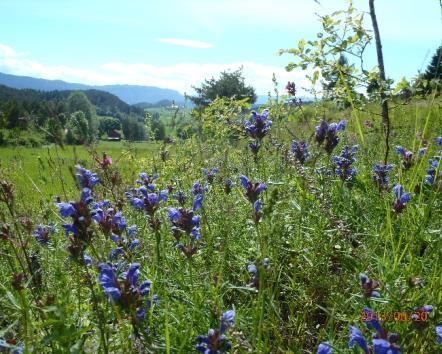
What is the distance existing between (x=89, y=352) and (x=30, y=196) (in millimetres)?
5707

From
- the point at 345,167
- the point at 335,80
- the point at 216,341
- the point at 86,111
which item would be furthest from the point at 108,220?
the point at 86,111

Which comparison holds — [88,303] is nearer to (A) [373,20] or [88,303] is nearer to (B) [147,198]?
(B) [147,198]

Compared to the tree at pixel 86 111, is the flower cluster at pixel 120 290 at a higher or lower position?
lower

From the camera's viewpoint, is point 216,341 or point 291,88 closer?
point 216,341

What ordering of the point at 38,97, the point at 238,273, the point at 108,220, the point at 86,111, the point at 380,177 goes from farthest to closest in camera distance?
the point at 38,97 < the point at 86,111 < the point at 380,177 < the point at 238,273 < the point at 108,220

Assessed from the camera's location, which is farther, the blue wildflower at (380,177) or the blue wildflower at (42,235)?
the blue wildflower at (380,177)

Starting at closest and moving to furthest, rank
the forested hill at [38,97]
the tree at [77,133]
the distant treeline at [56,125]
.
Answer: the tree at [77,133] < the distant treeline at [56,125] < the forested hill at [38,97]

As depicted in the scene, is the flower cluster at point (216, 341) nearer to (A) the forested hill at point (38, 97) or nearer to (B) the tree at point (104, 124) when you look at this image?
(B) the tree at point (104, 124)

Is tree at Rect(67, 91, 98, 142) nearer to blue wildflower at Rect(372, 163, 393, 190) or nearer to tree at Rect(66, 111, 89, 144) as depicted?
tree at Rect(66, 111, 89, 144)

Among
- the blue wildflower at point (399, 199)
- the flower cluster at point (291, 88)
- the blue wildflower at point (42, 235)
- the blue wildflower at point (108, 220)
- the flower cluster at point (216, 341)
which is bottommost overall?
the blue wildflower at point (42, 235)

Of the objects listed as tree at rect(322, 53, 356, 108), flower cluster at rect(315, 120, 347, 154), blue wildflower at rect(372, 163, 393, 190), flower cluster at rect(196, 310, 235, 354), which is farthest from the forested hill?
flower cluster at rect(196, 310, 235, 354)

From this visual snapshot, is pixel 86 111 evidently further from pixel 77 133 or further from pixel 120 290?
pixel 120 290

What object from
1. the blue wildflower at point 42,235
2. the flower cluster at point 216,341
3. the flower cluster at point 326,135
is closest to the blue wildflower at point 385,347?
the flower cluster at point 216,341

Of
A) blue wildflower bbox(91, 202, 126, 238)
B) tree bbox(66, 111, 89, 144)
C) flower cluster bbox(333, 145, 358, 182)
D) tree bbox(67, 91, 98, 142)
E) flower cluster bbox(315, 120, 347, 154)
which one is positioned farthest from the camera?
tree bbox(67, 91, 98, 142)
